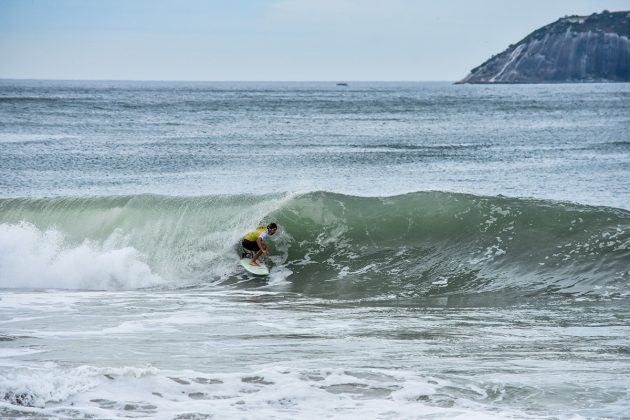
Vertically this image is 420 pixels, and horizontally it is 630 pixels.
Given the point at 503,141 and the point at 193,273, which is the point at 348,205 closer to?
the point at 193,273

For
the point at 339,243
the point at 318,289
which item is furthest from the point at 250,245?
the point at 339,243

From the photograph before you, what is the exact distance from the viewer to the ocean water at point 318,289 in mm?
8906

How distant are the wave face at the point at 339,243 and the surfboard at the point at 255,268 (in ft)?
0.79

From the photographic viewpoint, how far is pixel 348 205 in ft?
69.8

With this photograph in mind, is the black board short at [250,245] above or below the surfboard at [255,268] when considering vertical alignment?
above

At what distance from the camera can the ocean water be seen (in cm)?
891

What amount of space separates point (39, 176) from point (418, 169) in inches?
549

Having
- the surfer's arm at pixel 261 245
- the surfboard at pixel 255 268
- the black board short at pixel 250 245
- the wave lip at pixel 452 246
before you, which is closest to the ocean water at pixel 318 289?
the wave lip at pixel 452 246

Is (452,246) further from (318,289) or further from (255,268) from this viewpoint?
(255,268)

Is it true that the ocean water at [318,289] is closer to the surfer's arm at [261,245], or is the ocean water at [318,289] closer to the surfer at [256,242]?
the surfer at [256,242]

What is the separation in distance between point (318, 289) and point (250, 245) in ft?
7.49

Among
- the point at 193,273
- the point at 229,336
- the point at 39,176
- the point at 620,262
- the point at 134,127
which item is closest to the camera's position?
the point at 229,336

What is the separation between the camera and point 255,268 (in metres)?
17.3

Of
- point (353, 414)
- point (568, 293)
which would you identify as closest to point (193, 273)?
point (568, 293)
